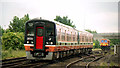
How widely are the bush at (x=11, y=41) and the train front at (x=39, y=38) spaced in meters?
8.83

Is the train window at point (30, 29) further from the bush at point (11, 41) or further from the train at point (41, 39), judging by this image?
the bush at point (11, 41)

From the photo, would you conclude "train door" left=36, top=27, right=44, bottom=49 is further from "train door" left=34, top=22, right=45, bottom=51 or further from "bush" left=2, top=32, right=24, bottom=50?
"bush" left=2, top=32, right=24, bottom=50

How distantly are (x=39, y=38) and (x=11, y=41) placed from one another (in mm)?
9969

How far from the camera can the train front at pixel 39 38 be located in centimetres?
1321

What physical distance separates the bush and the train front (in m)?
8.83

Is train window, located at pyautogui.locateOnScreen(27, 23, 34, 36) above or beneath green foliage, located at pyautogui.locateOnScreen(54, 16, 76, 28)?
beneath

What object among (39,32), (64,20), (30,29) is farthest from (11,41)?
(64,20)

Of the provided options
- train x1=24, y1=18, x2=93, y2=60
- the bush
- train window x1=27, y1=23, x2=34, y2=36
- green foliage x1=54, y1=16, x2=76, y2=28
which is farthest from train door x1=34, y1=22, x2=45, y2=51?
green foliage x1=54, y1=16, x2=76, y2=28

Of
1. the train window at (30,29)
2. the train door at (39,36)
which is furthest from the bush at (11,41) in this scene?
the train door at (39,36)

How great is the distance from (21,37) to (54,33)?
11714mm

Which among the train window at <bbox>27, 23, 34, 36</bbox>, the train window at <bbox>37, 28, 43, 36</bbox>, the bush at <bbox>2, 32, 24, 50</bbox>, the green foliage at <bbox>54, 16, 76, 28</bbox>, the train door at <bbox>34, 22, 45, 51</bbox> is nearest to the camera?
the train door at <bbox>34, 22, 45, 51</bbox>

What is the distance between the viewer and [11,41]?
73.4 feet

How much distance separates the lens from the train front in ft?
43.3

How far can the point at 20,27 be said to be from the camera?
109 feet
